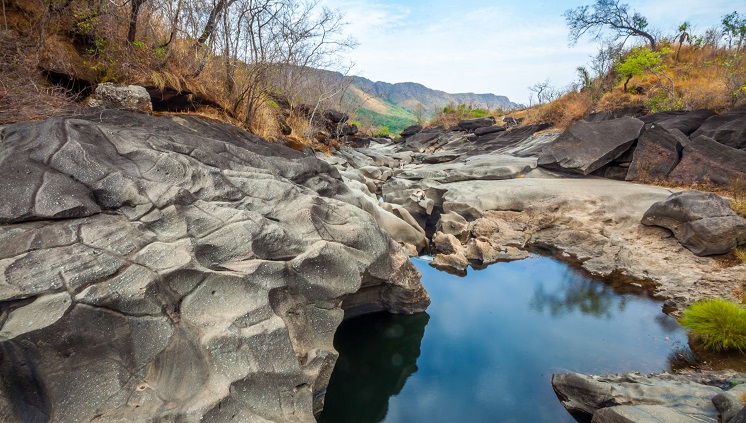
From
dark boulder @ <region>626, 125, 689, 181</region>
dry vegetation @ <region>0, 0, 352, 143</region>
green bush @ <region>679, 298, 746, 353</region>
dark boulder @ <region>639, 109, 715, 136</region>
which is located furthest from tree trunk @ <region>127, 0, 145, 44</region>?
dark boulder @ <region>639, 109, 715, 136</region>

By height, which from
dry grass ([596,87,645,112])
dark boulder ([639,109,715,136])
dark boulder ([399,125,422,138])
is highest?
dry grass ([596,87,645,112])

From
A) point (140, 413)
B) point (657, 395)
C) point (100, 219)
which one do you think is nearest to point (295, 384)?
point (140, 413)

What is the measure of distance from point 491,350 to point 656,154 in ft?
32.5

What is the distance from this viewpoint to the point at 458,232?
9242 millimetres

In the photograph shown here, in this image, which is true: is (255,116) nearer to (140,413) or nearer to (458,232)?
(458,232)

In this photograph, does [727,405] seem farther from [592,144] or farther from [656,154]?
[592,144]

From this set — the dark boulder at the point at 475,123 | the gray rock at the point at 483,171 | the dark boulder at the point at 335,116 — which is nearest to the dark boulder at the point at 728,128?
the gray rock at the point at 483,171

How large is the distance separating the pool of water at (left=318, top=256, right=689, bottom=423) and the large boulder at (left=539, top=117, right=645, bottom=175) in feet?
21.4

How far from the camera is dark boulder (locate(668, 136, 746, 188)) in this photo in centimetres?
927

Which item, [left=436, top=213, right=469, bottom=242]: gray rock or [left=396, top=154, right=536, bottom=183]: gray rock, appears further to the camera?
[left=396, top=154, right=536, bottom=183]: gray rock

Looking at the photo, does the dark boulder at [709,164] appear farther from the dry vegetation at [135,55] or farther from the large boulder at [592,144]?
the dry vegetation at [135,55]

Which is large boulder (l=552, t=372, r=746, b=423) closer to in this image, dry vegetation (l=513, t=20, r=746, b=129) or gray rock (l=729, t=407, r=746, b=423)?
gray rock (l=729, t=407, r=746, b=423)

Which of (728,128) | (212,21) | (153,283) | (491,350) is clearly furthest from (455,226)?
(728,128)

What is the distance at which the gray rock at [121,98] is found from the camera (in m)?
5.77
